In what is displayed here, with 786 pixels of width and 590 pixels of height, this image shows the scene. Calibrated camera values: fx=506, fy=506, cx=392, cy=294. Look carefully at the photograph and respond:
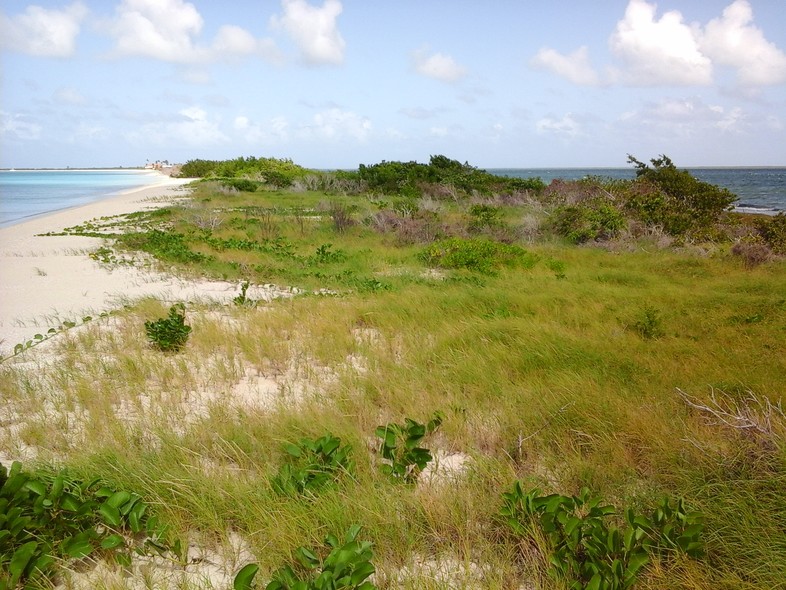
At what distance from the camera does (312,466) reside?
297 cm

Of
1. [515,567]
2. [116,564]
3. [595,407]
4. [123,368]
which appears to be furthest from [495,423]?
[123,368]

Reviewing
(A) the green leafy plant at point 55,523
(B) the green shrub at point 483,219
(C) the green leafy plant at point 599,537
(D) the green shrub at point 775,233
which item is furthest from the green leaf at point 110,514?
(D) the green shrub at point 775,233

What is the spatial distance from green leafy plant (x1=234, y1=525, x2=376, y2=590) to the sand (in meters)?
4.68

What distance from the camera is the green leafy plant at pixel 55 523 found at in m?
2.23

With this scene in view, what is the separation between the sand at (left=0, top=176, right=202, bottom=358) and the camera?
6562 millimetres

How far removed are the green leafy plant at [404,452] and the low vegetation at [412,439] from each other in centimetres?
2

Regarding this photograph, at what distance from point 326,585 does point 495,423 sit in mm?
1983

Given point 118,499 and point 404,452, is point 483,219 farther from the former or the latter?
point 118,499

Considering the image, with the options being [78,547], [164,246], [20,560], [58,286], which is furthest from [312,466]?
[164,246]

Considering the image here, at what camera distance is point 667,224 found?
527 inches

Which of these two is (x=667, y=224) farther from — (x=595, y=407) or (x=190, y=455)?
(x=190, y=455)

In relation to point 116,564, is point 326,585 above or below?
above

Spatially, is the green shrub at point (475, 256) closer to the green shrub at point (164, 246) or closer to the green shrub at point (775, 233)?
the green shrub at point (164, 246)

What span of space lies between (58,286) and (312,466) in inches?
301
